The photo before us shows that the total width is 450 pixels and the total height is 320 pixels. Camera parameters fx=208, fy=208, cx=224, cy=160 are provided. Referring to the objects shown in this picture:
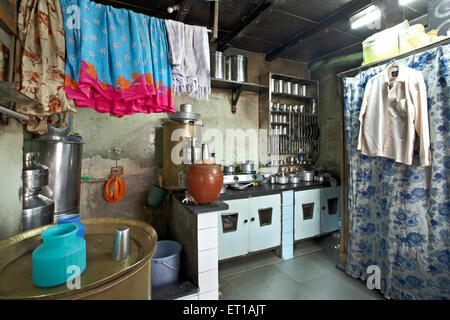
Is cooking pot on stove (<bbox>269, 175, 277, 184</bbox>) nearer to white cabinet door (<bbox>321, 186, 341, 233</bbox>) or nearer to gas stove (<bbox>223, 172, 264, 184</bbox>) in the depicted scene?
gas stove (<bbox>223, 172, 264, 184</bbox>)

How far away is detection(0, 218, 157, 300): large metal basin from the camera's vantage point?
2.34 ft

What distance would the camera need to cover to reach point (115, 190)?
2635mm

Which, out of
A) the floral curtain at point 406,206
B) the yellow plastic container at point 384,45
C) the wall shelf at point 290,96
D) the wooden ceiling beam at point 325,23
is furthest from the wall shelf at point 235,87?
the yellow plastic container at point 384,45

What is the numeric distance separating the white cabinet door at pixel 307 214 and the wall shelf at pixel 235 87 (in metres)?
1.72

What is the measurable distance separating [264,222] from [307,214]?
75cm

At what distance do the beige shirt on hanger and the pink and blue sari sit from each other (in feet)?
6.19

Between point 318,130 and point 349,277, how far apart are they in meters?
2.44

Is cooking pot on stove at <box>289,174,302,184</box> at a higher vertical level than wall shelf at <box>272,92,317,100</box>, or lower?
lower

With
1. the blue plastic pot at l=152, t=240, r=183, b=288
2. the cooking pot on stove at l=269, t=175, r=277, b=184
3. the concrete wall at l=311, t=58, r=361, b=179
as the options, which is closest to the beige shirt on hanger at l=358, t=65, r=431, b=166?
the cooking pot on stove at l=269, t=175, r=277, b=184

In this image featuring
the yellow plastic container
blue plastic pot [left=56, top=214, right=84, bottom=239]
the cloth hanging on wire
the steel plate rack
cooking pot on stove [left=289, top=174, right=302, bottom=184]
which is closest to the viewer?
blue plastic pot [left=56, top=214, right=84, bottom=239]

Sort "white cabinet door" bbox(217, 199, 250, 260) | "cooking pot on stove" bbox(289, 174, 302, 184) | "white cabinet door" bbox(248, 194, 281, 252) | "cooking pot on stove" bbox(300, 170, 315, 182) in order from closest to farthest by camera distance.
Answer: "white cabinet door" bbox(217, 199, 250, 260), "white cabinet door" bbox(248, 194, 281, 252), "cooking pot on stove" bbox(289, 174, 302, 184), "cooking pot on stove" bbox(300, 170, 315, 182)

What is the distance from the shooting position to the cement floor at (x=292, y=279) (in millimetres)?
2055

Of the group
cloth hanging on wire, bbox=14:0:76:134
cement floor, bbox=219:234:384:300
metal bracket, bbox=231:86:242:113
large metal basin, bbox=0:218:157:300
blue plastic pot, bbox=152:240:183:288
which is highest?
metal bracket, bbox=231:86:242:113

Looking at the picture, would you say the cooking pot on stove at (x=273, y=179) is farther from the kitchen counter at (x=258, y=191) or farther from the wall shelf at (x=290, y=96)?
the wall shelf at (x=290, y=96)
